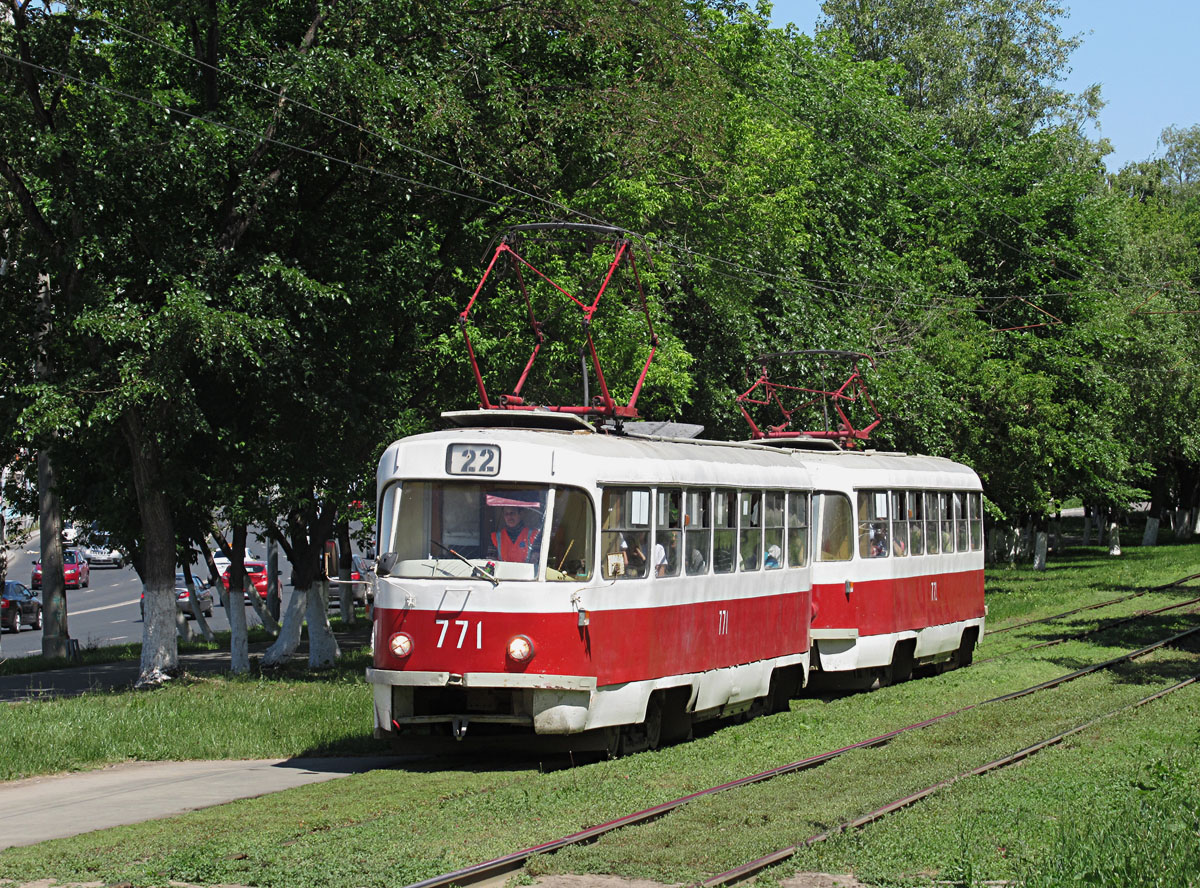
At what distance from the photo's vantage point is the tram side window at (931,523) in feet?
69.1

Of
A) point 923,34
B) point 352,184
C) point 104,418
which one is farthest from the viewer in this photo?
point 923,34

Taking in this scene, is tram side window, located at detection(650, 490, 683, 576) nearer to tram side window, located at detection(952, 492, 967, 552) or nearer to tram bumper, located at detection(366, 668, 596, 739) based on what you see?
tram bumper, located at detection(366, 668, 596, 739)

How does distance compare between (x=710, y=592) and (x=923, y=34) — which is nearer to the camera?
(x=710, y=592)

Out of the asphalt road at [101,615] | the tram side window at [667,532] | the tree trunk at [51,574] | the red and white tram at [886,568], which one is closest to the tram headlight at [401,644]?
the tram side window at [667,532]

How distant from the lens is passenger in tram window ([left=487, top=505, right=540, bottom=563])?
41.1 ft

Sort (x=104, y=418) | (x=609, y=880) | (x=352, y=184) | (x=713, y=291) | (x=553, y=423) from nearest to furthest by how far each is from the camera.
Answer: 1. (x=609, y=880)
2. (x=553, y=423)
3. (x=104, y=418)
4. (x=352, y=184)
5. (x=713, y=291)

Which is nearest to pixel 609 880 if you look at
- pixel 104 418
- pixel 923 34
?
pixel 104 418

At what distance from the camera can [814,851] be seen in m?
8.60

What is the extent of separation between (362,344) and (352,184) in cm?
253

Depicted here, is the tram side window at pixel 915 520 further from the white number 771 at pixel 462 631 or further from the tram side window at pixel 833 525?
the white number 771 at pixel 462 631

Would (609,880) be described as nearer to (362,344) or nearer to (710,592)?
(710,592)

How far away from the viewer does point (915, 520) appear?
67.6 ft

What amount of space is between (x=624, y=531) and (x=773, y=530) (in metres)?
3.77

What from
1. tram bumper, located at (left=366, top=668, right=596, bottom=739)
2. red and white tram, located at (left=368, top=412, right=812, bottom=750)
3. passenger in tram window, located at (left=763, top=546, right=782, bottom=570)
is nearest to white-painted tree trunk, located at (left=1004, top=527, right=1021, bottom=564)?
passenger in tram window, located at (left=763, top=546, right=782, bottom=570)
